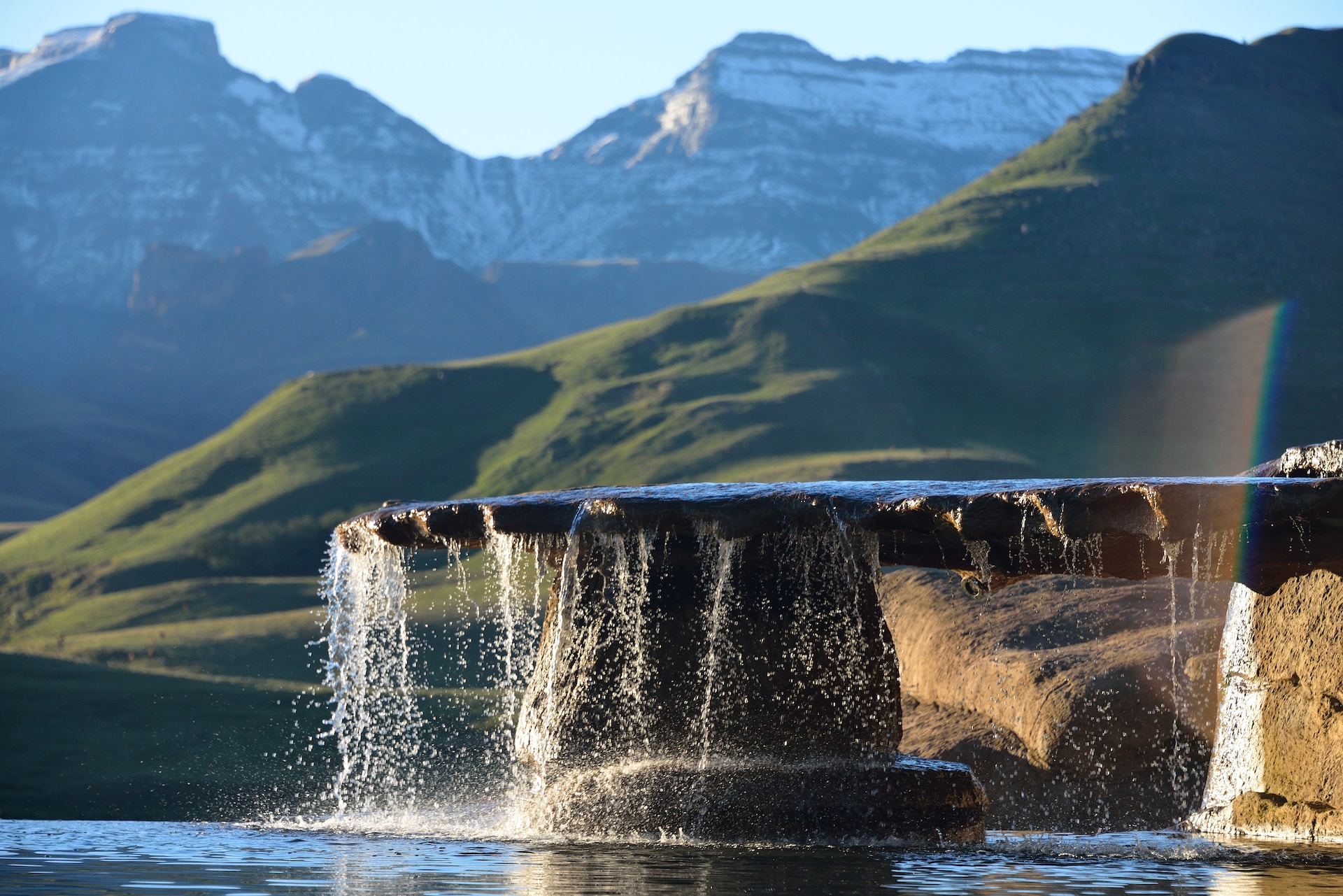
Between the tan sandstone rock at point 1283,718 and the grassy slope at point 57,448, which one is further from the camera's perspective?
the grassy slope at point 57,448

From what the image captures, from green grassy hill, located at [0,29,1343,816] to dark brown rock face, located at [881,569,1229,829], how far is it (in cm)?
2435

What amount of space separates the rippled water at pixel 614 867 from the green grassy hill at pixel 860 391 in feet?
89.8

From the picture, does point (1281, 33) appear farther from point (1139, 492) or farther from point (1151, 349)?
point (1139, 492)

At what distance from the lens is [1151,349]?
82.4m

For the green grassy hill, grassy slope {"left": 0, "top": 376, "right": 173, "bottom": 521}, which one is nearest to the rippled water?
the green grassy hill

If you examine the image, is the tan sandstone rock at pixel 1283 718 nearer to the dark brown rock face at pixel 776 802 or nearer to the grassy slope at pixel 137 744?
the dark brown rock face at pixel 776 802

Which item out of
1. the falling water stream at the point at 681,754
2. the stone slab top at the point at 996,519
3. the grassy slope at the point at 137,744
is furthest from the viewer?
the grassy slope at the point at 137,744

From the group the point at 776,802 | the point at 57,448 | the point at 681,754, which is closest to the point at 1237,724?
the point at 776,802

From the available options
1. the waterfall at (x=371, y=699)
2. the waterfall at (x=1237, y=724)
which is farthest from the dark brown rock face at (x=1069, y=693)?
the waterfall at (x=371, y=699)

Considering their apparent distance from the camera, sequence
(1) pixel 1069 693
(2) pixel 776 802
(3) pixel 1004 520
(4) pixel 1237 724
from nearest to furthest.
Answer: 1. (3) pixel 1004 520
2. (2) pixel 776 802
3. (4) pixel 1237 724
4. (1) pixel 1069 693

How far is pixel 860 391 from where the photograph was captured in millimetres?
71688

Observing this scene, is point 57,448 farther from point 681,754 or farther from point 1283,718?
point 1283,718

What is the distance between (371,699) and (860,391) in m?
47.4

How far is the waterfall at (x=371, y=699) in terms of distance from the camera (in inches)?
575
